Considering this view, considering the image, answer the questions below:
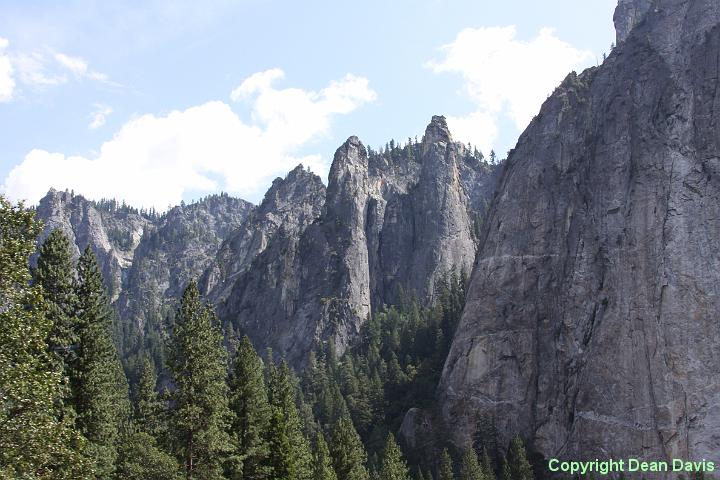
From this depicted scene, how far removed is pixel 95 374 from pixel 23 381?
1502cm

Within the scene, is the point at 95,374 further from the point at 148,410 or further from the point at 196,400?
the point at 148,410

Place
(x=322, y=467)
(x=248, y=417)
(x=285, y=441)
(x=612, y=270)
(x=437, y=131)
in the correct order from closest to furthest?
(x=248, y=417) < (x=285, y=441) < (x=322, y=467) < (x=612, y=270) < (x=437, y=131)

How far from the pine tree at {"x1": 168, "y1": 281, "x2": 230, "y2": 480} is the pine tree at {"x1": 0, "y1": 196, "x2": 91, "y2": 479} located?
14.4 meters

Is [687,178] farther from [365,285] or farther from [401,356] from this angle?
[365,285]

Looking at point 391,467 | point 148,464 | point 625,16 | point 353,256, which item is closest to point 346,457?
point 391,467

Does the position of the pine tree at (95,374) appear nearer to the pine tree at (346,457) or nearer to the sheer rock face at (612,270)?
the pine tree at (346,457)

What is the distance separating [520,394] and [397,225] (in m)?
78.8

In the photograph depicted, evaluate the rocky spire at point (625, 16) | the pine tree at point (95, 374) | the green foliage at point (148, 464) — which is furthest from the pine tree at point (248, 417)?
the rocky spire at point (625, 16)

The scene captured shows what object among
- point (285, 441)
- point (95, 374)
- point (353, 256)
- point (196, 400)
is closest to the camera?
point (95, 374)

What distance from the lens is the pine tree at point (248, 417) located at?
127 feet

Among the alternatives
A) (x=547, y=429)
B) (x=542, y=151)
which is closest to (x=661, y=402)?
(x=547, y=429)

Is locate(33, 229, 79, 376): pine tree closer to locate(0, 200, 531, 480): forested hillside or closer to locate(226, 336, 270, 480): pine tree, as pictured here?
locate(0, 200, 531, 480): forested hillside

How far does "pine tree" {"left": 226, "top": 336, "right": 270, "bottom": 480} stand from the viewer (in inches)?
1519

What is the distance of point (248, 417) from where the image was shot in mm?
38875
